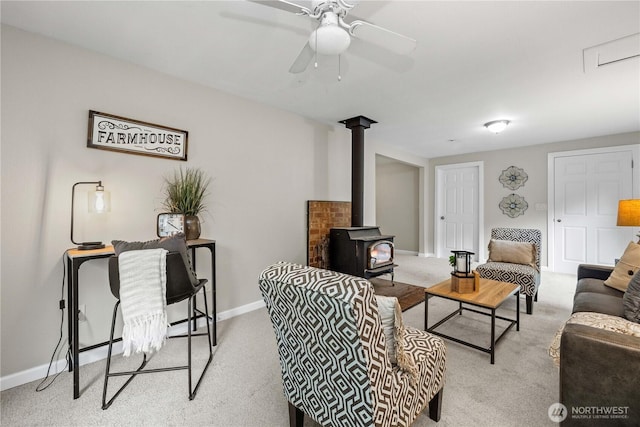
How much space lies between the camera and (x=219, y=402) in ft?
5.48

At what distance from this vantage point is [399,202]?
7.00 meters

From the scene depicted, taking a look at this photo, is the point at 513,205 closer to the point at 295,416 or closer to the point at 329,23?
the point at 329,23

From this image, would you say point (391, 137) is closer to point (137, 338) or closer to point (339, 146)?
point (339, 146)

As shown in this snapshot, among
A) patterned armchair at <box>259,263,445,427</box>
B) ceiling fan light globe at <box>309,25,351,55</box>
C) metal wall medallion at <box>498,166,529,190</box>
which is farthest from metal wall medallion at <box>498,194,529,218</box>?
ceiling fan light globe at <box>309,25,351,55</box>

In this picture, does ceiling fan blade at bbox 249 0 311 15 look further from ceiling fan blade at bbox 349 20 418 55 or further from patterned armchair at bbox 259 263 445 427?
patterned armchair at bbox 259 263 445 427

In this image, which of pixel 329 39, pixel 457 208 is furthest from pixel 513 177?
pixel 329 39

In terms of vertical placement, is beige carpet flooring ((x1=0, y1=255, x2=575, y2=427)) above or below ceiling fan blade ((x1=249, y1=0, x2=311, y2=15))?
below

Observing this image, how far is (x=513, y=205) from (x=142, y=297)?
599 centimetres

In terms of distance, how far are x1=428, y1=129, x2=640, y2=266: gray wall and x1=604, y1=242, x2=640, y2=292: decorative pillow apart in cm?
311

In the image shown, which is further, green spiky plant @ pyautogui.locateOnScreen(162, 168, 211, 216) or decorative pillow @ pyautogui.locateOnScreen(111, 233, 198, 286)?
green spiky plant @ pyautogui.locateOnScreen(162, 168, 211, 216)

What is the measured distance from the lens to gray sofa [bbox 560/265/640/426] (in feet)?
3.42

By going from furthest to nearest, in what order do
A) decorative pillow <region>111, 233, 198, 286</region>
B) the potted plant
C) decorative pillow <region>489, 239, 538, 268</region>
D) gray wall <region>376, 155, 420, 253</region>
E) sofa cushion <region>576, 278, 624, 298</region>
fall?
1. gray wall <region>376, 155, 420, 253</region>
2. decorative pillow <region>489, 239, 538, 268</region>
3. the potted plant
4. sofa cushion <region>576, 278, 624, 298</region>
5. decorative pillow <region>111, 233, 198, 286</region>
